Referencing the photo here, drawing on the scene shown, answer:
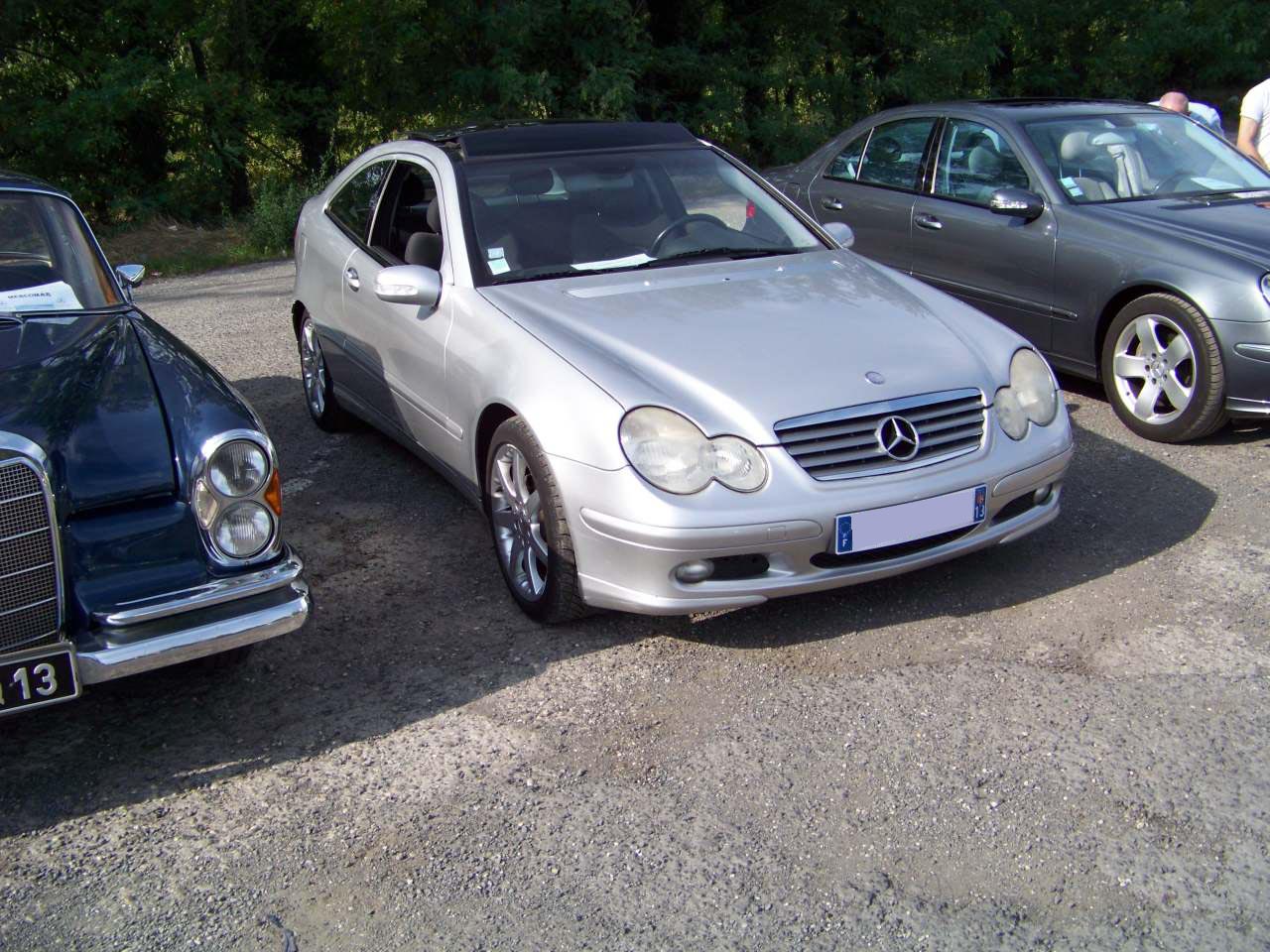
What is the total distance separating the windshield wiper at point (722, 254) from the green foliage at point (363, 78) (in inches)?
363

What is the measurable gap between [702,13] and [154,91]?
7.56 meters

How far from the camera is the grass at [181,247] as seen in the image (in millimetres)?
12750

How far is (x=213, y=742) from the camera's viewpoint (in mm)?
3629

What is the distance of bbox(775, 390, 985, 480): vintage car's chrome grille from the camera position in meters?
3.82

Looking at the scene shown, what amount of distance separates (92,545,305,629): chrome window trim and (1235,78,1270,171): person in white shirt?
25.2 ft

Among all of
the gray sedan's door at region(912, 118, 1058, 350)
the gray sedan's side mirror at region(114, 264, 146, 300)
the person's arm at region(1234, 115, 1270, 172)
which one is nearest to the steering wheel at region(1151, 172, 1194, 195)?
the gray sedan's door at region(912, 118, 1058, 350)

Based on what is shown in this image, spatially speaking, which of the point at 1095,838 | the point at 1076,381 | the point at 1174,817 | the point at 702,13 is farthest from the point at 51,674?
the point at 702,13

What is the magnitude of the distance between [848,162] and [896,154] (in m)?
0.44

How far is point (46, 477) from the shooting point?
323cm

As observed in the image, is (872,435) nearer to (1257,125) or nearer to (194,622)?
(194,622)

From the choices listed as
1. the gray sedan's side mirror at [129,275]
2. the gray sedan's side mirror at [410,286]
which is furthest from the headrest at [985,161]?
the gray sedan's side mirror at [129,275]

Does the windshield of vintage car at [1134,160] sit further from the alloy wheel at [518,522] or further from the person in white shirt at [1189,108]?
the alloy wheel at [518,522]

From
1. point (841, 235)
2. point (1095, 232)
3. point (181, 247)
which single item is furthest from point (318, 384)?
point (181, 247)

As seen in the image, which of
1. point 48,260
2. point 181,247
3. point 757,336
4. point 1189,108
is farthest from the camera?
point 181,247
